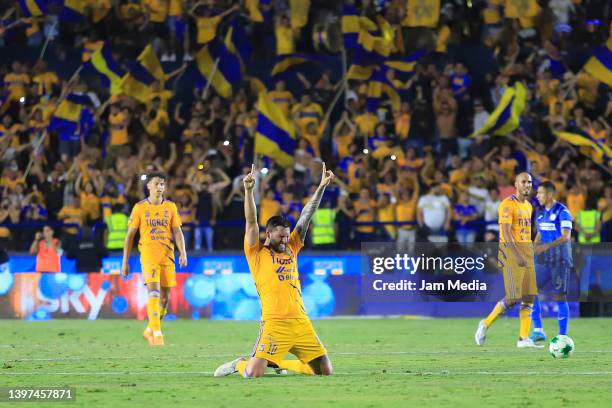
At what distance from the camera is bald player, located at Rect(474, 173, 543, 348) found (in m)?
17.2

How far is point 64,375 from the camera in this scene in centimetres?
1306

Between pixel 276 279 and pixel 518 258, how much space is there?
580cm

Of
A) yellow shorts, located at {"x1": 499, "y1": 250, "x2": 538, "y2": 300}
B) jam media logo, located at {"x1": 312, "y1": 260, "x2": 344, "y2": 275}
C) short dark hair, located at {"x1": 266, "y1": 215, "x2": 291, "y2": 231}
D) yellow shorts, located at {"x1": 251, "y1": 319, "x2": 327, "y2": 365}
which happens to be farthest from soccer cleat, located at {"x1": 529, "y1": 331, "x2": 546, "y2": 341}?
jam media logo, located at {"x1": 312, "y1": 260, "x2": 344, "y2": 275}

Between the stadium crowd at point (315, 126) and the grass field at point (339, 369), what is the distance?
476 centimetres

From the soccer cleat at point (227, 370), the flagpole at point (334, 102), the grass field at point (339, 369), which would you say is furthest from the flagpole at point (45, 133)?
the soccer cleat at point (227, 370)

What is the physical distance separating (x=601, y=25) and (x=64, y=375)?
22.1 meters

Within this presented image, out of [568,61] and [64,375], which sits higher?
[568,61]

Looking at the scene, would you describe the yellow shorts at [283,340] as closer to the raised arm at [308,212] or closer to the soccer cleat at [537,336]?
the raised arm at [308,212]

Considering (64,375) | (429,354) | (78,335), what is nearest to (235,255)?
(78,335)

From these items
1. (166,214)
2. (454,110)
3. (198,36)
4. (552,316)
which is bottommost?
(552,316)

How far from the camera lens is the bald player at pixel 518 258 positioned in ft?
56.4

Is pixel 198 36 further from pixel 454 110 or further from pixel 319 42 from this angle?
pixel 454 110

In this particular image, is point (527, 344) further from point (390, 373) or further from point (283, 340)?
point (283, 340)

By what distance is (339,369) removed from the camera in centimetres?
1366
